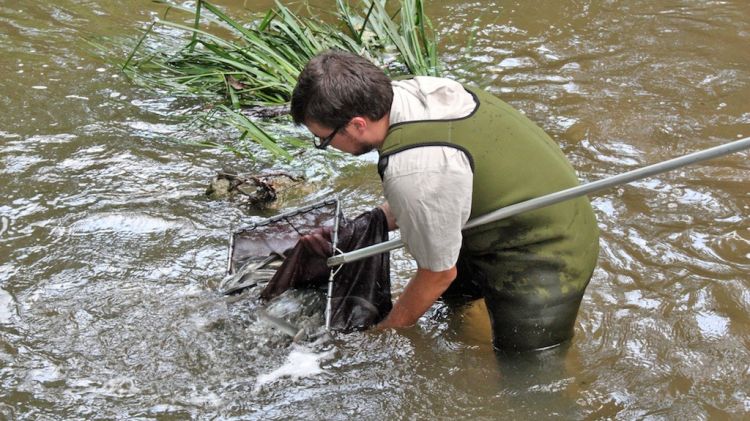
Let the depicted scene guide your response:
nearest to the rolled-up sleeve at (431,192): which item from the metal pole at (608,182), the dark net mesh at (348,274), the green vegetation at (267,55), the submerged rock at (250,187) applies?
the metal pole at (608,182)

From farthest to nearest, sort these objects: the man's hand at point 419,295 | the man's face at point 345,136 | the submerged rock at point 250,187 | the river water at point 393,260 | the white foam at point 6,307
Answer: the submerged rock at point 250,187
the white foam at point 6,307
the river water at point 393,260
the man's hand at point 419,295
the man's face at point 345,136

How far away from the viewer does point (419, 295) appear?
274 centimetres

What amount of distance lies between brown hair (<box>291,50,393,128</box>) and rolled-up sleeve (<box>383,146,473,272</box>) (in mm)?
198

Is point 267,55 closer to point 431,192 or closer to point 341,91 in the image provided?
point 341,91

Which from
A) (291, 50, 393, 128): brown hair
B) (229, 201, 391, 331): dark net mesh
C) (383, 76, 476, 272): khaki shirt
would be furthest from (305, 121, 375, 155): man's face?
(229, 201, 391, 331): dark net mesh

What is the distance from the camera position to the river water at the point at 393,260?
302 cm

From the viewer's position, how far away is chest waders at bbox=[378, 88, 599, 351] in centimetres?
245

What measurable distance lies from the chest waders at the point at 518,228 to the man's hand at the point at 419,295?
18 centimetres

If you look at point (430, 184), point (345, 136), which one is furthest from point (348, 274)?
point (430, 184)

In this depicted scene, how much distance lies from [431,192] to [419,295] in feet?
1.73

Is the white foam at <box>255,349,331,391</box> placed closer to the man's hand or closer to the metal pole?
the man's hand

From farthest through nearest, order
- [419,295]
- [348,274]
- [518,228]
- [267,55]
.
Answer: [267,55] → [348,274] → [419,295] → [518,228]

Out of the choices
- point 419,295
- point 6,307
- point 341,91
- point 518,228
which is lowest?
point 6,307

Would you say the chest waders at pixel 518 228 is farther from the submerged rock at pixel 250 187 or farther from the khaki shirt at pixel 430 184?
the submerged rock at pixel 250 187
